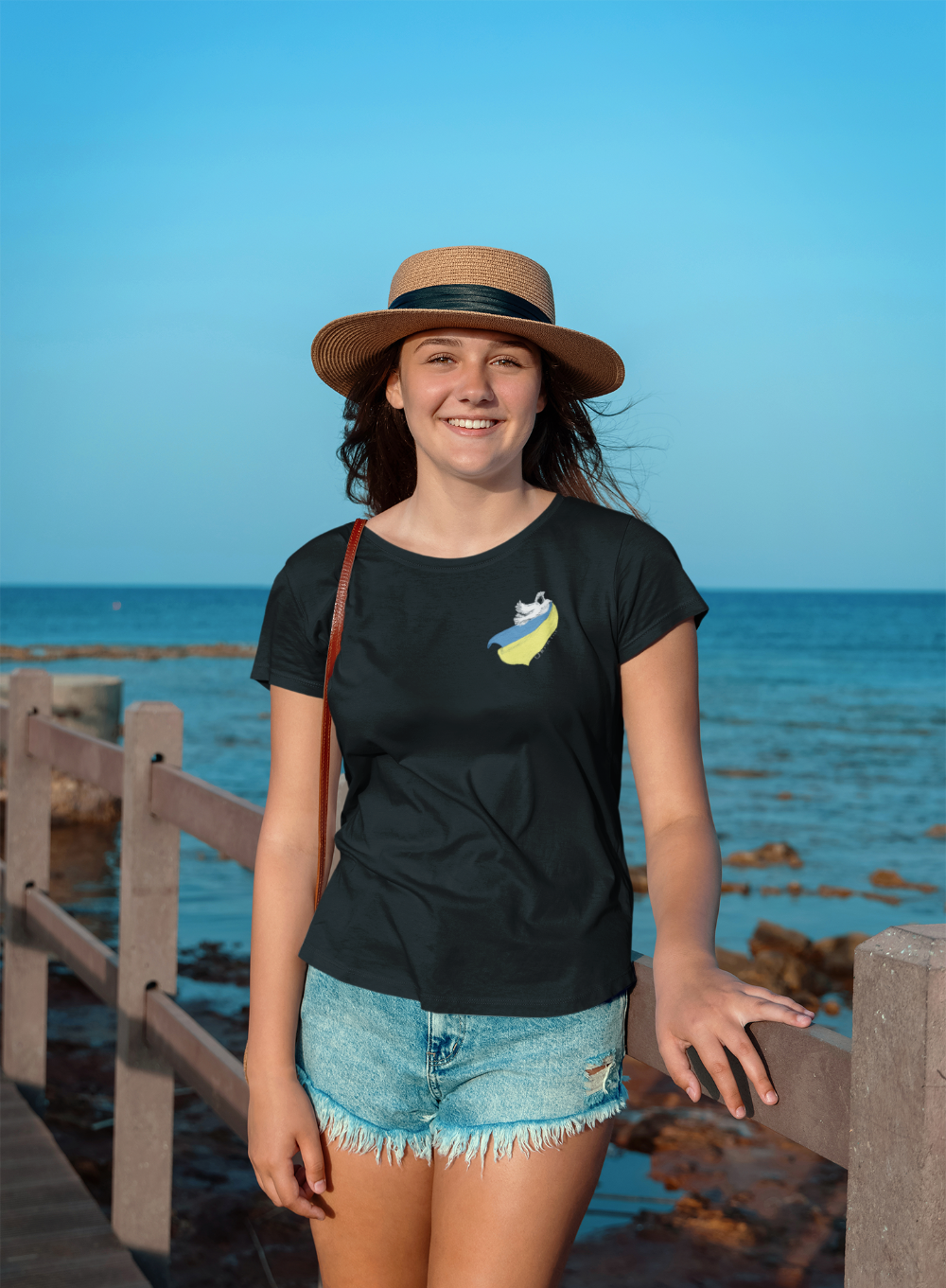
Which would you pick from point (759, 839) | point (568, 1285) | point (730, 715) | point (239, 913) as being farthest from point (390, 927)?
point (730, 715)

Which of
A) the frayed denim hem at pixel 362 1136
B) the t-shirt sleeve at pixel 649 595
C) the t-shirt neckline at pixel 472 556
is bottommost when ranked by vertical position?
the frayed denim hem at pixel 362 1136

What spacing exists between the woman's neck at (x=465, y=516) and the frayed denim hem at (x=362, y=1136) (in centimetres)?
75

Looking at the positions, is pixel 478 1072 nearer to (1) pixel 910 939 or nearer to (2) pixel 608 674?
(2) pixel 608 674

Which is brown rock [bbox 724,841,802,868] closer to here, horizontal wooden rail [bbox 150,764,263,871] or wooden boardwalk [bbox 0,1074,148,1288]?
wooden boardwalk [bbox 0,1074,148,1288]

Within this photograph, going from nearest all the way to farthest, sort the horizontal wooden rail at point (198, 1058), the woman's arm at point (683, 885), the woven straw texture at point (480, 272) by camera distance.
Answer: the woman's arm at point (683, 885)
the woven straw texture at point (480, 272)
the horizontal wooden rail at point (198, 1058)

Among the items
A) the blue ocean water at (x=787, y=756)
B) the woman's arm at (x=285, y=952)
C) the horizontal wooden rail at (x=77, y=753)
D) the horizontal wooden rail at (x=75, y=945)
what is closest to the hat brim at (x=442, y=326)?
the woman's arm at (x=285, y=952)

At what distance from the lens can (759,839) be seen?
49.4ft

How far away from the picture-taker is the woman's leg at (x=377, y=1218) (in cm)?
157

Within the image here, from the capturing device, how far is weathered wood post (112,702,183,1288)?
10.1 feet

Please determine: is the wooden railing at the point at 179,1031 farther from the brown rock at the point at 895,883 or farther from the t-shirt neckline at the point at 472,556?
the brown rock at the point at 895,883

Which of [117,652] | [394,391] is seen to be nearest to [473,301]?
[394,391]

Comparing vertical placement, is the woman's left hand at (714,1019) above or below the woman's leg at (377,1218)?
above

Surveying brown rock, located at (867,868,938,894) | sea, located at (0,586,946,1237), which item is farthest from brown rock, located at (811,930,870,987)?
brown rock, located at (867,868,938,894)

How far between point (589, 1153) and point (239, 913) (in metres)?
8.52
